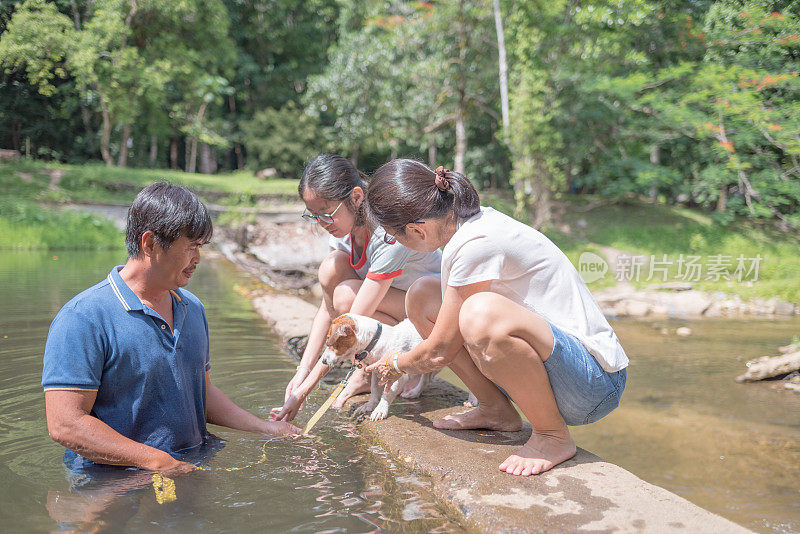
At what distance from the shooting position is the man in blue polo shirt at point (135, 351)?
232 centimetres

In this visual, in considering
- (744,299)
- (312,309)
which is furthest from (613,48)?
(312,309)

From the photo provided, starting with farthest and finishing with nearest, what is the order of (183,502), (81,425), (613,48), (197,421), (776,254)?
(613,48) → (776,254) → (197,421) → (183,502) → (81,425)

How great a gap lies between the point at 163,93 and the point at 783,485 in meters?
23.5

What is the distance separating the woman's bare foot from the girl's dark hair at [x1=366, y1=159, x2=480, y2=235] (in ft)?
5.13

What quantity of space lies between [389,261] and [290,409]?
1017mm

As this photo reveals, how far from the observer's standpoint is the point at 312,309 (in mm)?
7270

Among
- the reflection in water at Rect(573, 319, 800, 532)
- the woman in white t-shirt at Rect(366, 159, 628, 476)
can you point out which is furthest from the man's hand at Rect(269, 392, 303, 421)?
the reflection in water at Rect(573, 319, 800, 532)

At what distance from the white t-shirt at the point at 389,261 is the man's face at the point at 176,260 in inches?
48.7

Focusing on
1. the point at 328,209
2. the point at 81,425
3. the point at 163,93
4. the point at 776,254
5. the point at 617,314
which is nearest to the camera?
the point at 81,425

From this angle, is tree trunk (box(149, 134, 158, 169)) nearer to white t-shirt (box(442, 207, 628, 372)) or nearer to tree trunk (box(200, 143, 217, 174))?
tree trunk (box(200, 143, 217, 174))

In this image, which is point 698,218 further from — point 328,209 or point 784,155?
point 328,209

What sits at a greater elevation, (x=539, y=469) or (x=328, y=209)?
(x=328, y=209)

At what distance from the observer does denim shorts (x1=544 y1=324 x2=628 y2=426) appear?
2611 mm

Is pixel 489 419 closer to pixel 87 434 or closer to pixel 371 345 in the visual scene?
pixel 371 345
